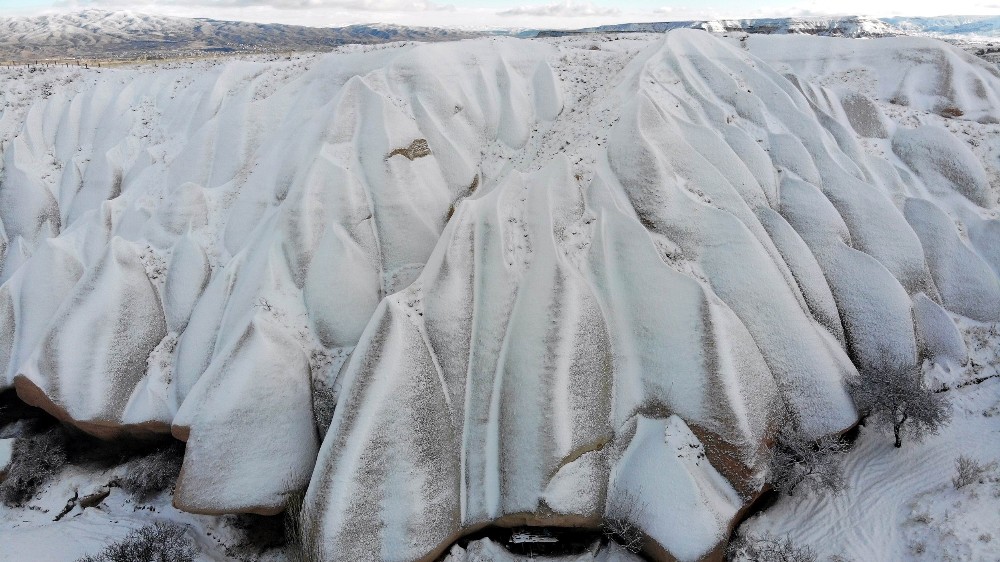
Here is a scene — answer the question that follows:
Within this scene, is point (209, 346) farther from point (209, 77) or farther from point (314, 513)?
point (209, 77)

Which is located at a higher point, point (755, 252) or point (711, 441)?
point (755, 252)

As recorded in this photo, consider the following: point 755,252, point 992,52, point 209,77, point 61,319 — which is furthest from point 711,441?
point 992,52

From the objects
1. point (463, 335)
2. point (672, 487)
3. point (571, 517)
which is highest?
point (463, 335)

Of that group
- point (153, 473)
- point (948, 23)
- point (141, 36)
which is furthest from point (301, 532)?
point (948, 23)

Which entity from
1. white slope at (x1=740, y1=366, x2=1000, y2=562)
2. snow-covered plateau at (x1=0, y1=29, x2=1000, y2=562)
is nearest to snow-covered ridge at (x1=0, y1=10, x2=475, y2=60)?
snow-covered plateau at (x1=0, y1=29, x2=1000, y2=562)

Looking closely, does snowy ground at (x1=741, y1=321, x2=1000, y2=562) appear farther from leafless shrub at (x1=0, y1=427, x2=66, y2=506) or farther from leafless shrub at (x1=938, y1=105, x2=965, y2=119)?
leafless shrub at (x1=0, y1=427, x2=66, y2=506)

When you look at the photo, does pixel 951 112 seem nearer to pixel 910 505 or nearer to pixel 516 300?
pixel 910 505

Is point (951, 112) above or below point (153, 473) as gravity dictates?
above
